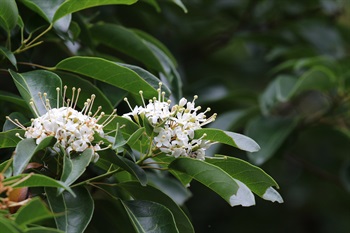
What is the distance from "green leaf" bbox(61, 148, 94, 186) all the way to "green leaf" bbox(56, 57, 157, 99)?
26 cm

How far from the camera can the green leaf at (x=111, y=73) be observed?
1399 millimetres

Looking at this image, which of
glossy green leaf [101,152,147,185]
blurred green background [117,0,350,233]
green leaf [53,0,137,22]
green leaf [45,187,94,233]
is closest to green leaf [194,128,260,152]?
glossy green leaf [101,152,147,185]

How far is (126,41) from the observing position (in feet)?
5.66

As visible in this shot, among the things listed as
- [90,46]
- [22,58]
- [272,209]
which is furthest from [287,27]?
[22,58]

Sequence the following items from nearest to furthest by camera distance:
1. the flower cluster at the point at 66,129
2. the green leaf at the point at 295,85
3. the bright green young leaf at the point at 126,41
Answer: the flower cluster at the point at 66,129, the bright green young leaf at the point at 126,41, the green leaf at the point at 295,85

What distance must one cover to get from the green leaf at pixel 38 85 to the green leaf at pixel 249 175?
0.35 m

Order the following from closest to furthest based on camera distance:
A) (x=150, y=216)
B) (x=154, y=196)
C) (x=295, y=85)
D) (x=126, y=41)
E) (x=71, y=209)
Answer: (x=71, y=209), (x=150, y=216), (x=154, y=196), (x=126, y=41), (x=295, y=85)

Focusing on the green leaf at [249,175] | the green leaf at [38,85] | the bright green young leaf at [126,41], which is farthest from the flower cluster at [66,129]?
the bright green young leaf at [126,41]

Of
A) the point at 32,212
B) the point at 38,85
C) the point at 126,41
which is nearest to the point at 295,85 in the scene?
the point at 126,41

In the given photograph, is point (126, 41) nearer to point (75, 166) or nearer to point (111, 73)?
point (111, 73)

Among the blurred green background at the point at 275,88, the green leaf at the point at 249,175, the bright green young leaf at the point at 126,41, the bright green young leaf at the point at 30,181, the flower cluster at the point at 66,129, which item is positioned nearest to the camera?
the bright green young leaf at the point at 30,181

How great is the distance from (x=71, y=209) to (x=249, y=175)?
34 cm

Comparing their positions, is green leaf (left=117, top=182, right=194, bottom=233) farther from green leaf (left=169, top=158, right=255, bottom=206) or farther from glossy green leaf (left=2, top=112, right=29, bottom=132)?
glossy green leaf (left=2, top=112, right=29, bottom=132)

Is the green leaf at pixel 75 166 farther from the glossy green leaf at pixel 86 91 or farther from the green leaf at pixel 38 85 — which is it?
the glossy green leaf at pixel 86 91
